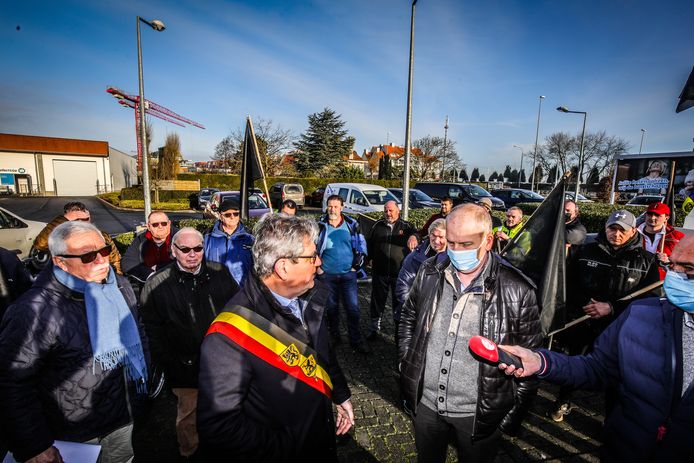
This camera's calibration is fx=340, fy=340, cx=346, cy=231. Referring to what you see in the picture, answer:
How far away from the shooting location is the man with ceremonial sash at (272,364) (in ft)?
4.64

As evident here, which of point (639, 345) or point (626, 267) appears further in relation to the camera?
point (626, 267)

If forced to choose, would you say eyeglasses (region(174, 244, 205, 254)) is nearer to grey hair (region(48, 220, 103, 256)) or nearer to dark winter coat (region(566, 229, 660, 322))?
grey hair (region(48, 220, 103, 256))

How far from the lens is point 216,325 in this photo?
4.96 ft

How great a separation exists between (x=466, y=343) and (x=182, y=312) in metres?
2.06

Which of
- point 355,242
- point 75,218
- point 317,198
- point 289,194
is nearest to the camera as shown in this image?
point 75,218

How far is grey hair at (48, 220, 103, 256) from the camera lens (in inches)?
78.2

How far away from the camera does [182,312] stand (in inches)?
103

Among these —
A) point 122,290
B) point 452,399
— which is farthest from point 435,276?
point 122,290

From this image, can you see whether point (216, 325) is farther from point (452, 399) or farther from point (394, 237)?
point (394, 237)

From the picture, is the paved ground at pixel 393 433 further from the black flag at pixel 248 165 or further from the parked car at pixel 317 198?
the parked car at pixel 317 198

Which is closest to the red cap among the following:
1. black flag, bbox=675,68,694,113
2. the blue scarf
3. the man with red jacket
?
the man with red jacket

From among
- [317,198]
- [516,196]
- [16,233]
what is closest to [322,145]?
[317,198]

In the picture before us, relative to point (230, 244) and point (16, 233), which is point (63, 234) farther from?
point (16, 233)

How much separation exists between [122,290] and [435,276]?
2.17 metres
